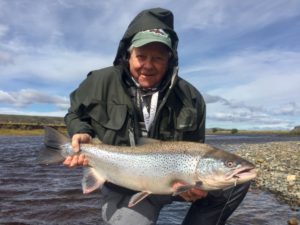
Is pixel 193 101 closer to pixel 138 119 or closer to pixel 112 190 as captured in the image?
pixel 138 119

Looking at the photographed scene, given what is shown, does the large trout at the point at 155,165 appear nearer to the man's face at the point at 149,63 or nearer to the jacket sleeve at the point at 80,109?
the jacket sleeve at the point at 80,109

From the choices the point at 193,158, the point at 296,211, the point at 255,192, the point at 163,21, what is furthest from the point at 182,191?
the point at 255,192

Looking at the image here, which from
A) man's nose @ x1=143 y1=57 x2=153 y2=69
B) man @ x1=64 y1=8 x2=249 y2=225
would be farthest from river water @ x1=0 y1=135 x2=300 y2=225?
man's nose @ x1=143 y1=57 x2=153 y2=69

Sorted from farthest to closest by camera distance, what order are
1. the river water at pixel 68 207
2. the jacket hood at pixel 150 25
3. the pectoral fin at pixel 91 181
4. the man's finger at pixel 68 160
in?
the river water at pixel 68 207 → the jacket hood at pixel 150 25 → the pectoral fin at pixel 91 181 → the man's finger at pixel 68 160

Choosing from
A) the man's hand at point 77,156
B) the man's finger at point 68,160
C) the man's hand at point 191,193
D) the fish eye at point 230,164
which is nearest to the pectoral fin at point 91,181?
the man's hand at point 77,156

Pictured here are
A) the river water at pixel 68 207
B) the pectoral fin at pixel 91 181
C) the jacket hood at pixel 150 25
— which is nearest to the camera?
the pectoral fin at pixel 91 181

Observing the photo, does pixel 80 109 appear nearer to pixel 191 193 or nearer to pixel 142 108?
pixel 142 108
